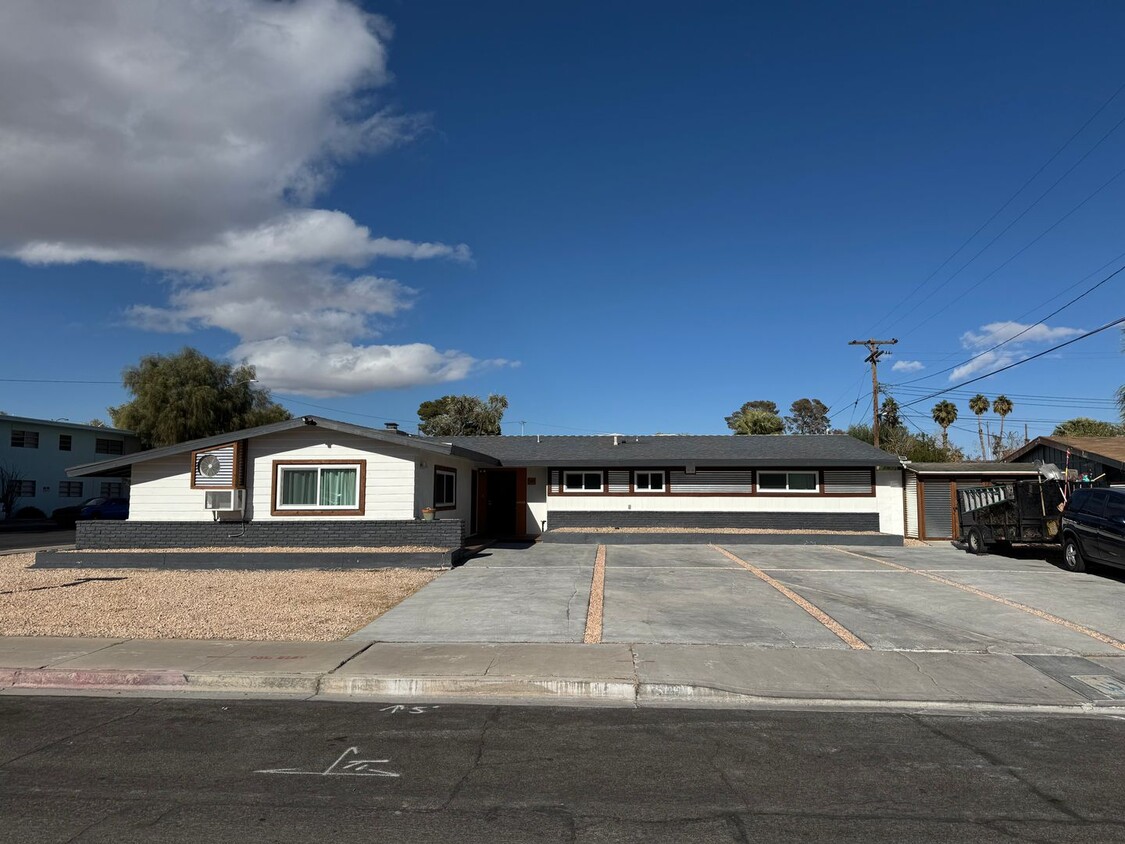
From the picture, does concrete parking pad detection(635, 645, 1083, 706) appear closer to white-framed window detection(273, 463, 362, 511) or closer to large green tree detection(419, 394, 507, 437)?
→ white-framed window detection(273, 463, 362, 511)

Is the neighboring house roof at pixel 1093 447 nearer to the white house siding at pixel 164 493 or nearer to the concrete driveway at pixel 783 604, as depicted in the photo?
the concrete driveway at pixel 783 604

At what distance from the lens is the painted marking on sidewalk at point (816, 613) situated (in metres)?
9.89

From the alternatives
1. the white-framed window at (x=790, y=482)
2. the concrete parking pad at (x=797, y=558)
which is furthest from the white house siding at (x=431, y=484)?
the white-framed window at (x=790, y=482)

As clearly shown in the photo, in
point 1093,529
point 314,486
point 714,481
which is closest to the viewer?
point 1093,529

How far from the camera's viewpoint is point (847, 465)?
24.2 metres

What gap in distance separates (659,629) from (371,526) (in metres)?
9.75

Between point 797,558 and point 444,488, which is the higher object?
point 444,488

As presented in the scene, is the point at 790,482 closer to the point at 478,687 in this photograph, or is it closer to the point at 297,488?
the point at 297,488

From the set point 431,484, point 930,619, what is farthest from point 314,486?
point 930,619

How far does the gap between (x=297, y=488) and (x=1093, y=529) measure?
58.5ft

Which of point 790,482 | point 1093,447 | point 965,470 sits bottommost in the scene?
point 790,482

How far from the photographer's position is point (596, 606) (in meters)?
12.2

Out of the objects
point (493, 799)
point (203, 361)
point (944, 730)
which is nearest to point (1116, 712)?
point (944, 730)

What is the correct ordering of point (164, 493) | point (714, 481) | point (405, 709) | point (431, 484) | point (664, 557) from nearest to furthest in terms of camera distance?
point (405, 709)
point (664, 557)
point (164, 493)
point (431, 484)
point (714, 481)
